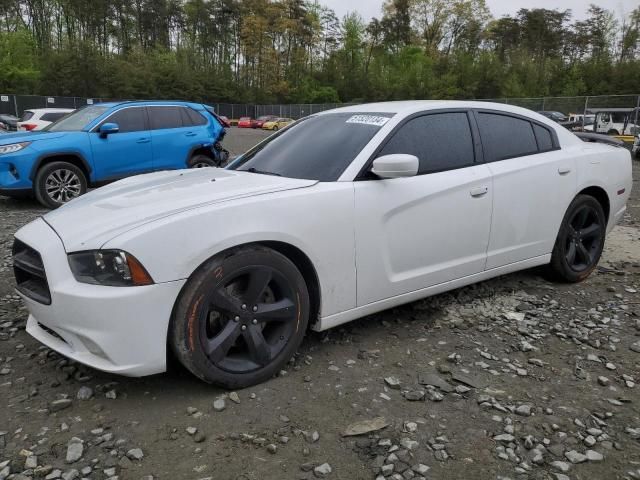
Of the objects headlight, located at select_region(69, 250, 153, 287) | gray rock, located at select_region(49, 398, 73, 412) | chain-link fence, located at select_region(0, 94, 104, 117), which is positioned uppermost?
chain-link fence, located at select_region(0, 94, 104, 117)

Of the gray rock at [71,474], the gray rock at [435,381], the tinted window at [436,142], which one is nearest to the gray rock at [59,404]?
the gray rock at [71,474]

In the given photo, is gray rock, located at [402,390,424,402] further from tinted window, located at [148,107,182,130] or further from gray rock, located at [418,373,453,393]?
tinted window, located at [148,107,182,130]

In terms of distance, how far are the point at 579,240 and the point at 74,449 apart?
13.2 ft

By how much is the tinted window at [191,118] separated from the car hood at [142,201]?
20.4 ft

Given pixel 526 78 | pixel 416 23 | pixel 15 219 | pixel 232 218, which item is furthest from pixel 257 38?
pixel 232 218

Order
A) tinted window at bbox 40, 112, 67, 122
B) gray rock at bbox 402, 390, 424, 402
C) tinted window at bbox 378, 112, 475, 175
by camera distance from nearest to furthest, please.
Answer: gray rock at bbox 402, 390, 424, 402, tinted window at bbox 378, 112, 475, 175, tinted window at bbox 40, 112, 67, 122

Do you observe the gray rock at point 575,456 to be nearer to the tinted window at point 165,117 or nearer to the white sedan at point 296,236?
the white sedan at point 296,236

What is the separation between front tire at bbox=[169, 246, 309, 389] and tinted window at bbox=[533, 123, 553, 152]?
2.47 m

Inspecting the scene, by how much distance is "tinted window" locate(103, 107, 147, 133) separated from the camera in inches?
336

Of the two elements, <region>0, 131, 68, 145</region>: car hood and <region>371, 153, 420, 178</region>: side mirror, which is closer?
<region>371, 153, 420, 178</region>: side mirror

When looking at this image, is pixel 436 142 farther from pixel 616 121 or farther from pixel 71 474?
pixel 616 121

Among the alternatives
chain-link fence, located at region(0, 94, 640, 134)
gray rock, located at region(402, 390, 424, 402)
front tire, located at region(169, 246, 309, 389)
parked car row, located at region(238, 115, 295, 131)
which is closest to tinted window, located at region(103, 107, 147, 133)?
front tire, located at region(169, 246, 309, 389)


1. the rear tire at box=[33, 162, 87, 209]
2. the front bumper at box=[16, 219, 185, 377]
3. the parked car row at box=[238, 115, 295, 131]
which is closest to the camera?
the front bumper at box=[16, 219, 185, 377]

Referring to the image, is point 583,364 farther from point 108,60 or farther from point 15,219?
point 108,60
